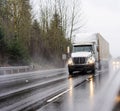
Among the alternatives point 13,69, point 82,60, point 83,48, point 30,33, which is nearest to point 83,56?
point 82,60

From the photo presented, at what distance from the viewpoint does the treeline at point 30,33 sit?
42.7m

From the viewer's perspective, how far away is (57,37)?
6462 cm

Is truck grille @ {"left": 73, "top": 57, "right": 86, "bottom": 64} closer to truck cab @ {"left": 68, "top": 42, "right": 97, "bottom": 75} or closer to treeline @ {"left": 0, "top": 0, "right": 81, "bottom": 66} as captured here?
truck cab @ {"left": 68, "top": 42, "right": 97, "bottom": 75}

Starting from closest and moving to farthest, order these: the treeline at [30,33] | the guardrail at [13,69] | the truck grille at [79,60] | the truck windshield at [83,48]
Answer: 1. the guardrail at [13,69]
2. the truck grille at [79,60]
3. the truck windshield at [83,48]
4. the treeline at [30,33]

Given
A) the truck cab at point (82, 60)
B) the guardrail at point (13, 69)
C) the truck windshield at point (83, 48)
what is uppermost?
the truck windshield at point (83, 48)

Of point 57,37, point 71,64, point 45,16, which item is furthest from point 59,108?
point 45,16

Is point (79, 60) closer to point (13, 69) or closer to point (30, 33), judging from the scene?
point (13, 69)

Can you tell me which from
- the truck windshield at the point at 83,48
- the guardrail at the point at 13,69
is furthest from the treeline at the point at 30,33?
the truck windshield at the point at 83,48

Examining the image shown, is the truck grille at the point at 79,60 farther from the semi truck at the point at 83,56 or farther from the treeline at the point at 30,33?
the treeline at the point at 30,33

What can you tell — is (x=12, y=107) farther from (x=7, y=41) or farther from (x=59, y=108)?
(x=7, y=41)

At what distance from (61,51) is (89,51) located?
3153 centimetres

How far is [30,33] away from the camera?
59969 mm

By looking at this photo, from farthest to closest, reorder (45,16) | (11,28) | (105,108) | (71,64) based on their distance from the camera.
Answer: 1. (45,16)
2. (11,28)
3. (71,64)
4. (105,108)

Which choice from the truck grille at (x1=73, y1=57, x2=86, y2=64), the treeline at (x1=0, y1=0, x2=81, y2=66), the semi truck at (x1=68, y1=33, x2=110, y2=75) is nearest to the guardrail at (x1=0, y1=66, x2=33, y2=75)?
the treeline at (x1=0, y1=0, x2=81, y2=66)
